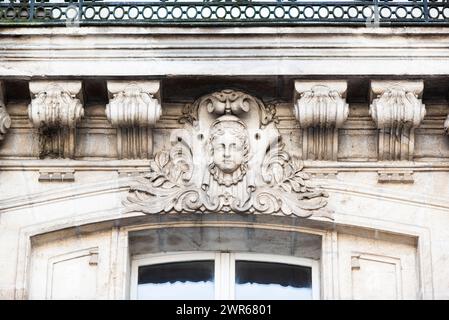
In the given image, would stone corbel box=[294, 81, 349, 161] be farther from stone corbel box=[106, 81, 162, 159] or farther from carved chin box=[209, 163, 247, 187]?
stone corbel box=[106, 81, 162, 159]

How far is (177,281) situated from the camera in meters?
13.7

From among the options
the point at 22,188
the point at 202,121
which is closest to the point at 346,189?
the point at 202,121

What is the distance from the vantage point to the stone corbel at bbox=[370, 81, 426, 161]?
1358 cm

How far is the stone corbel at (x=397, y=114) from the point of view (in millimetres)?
13578

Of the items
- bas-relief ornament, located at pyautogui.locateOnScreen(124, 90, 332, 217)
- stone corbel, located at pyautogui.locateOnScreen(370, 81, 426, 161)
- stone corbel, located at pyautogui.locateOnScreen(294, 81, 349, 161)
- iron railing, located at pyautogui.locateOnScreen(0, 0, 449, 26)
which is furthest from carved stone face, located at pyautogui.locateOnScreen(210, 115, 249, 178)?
stone corbel, located at pyautogui.locateOnScreen(370, 81, 426, 161)

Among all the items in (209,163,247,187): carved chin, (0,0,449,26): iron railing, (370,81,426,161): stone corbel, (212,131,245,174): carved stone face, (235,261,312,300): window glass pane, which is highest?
(0,0,449,26): iron railing

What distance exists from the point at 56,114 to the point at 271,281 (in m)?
1.75

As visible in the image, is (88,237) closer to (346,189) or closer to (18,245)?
(18,245)

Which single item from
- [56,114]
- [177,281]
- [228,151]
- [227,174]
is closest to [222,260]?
[177,281]

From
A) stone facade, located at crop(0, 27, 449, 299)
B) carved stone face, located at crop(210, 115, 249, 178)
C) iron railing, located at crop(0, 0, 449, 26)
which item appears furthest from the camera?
iron railing, located at crop(0, 0, 449, 26)

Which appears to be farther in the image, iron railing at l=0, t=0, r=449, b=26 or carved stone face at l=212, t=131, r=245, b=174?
iron railing at l=0, t=0, r=449, b=26

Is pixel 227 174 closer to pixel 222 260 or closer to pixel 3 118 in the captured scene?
pixel 222 260

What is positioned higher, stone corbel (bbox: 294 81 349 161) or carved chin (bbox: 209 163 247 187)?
stone corbel (bbox: 294 81 349 161)

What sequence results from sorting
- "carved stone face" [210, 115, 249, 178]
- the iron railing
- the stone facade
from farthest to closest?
the iron railing < "carved stone face" [210, 115, 249, 178] < the stone facade
